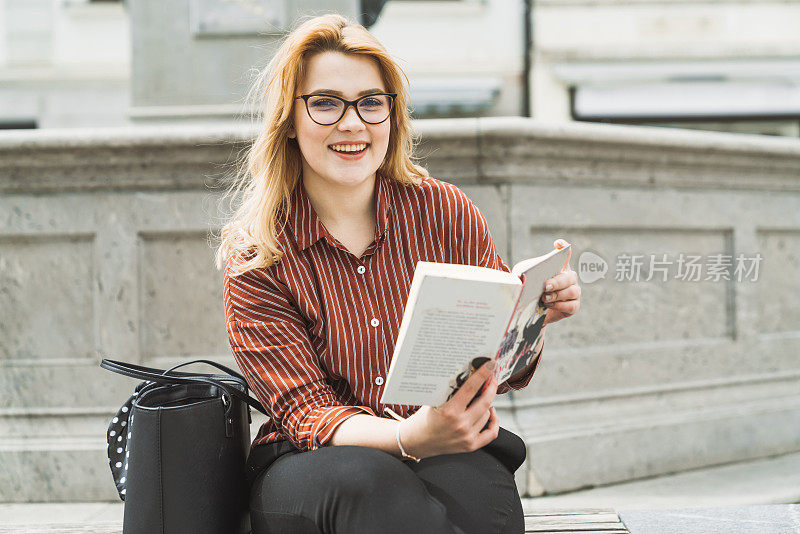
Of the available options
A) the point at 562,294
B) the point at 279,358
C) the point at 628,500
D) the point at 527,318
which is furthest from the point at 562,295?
the point at 628,500

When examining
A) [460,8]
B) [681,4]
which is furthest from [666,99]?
[460,8]

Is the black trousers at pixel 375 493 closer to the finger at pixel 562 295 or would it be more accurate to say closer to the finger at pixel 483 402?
the finger at pixel 483 402

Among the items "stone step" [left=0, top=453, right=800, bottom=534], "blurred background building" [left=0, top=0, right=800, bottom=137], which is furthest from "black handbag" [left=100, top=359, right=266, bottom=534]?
"blurred background building" [left=0, top=0, right=800, bottom=137]

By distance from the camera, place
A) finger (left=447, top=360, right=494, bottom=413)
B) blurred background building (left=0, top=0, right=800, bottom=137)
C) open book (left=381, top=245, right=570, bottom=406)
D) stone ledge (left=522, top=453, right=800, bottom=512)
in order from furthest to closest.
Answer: blurred background building (left=0, top=0, right=800, bottom=137) < stone ledge (left=522, top=453, right=800, bottom=512) < finger (left=447, top=360, right=494, bottom=413) < open book (left=381, top=245, right=570, bottom=406)

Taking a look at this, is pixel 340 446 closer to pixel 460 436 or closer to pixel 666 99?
pixel 460 436

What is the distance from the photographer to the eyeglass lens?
4.96ft

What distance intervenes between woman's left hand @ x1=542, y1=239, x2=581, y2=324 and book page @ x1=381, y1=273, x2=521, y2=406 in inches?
10.9

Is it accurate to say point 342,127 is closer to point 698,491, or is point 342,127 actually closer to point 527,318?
point 527,318

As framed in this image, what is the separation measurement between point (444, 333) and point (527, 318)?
0.90 ft

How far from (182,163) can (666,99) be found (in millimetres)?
9783

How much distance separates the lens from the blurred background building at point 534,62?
1078 cm

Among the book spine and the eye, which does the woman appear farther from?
the book spine

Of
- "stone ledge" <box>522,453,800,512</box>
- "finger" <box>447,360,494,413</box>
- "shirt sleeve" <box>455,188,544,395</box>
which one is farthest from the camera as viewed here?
"stone ledge" <box>522,453,800,512</box>

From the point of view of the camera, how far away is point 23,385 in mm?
2615
